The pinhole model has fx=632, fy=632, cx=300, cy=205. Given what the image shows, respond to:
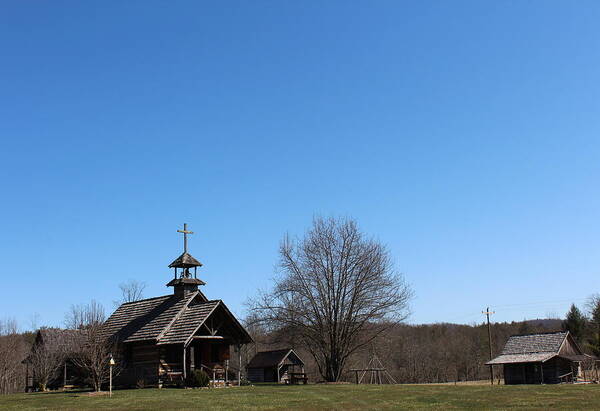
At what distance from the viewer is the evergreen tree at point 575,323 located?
92.5 m

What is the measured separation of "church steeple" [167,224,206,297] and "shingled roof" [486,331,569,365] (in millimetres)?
29058

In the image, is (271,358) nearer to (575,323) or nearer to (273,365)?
(273,365)

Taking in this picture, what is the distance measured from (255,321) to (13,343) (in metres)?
25.0

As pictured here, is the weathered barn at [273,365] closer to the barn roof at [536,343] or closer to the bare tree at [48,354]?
the barn roof at [536,343]

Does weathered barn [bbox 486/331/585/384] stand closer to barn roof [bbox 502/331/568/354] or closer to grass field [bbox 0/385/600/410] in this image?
barn roof [bbox 502/331/568/354]

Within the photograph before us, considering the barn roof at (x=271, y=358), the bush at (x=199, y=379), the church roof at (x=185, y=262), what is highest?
the church roof at (x=185, y=262)

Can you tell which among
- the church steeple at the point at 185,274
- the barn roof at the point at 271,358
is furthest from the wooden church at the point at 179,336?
the barn roof at the point at 271,358

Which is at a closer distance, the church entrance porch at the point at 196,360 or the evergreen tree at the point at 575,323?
the church entrance porch at the point at 196,360

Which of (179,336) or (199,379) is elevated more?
(179,336)

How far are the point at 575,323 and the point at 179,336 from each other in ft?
235

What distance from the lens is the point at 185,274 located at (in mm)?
48906

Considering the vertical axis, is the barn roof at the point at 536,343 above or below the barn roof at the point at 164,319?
below

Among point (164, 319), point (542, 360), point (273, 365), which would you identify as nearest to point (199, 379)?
point (164, 319)

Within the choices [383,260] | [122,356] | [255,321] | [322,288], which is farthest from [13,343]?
[383,260]
